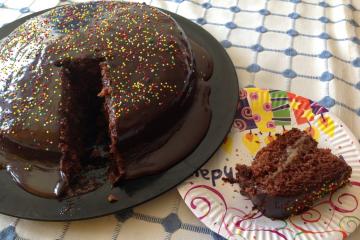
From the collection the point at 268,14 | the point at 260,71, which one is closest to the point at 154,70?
the point at 260,71

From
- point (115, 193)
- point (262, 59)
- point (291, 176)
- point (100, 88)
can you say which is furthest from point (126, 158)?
point (262, 59)

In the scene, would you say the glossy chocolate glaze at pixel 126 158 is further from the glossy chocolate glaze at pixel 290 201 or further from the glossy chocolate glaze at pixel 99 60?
the glossy chocolate glaze at pixel 290 201

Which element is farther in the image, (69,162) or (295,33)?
(295,33)

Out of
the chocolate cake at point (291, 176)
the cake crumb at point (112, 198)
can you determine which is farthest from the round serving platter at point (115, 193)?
the chocolate cake at point (291, 176)

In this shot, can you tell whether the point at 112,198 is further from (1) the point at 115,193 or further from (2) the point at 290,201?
(2) the point at 290,201

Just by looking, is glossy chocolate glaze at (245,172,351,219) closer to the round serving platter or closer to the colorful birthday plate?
the colorful birthday plate

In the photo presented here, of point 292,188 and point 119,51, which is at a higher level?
point 119,51

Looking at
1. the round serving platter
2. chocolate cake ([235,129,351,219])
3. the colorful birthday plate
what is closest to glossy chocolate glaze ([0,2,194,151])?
the round serving platter

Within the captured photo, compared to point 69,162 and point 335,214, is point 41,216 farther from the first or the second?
point 335,214
